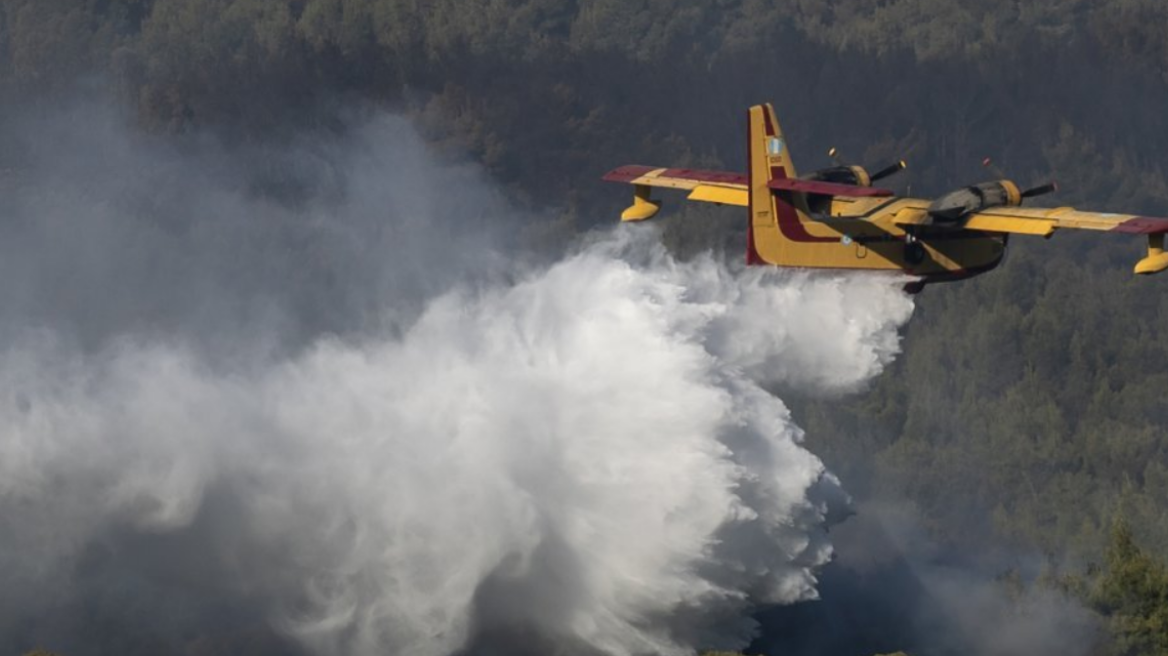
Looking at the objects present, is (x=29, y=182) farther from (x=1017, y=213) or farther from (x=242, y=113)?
(x=1017, y=213)

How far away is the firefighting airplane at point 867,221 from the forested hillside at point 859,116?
4280cm

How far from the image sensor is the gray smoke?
48.2 m

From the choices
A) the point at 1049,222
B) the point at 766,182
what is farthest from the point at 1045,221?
the point at 766,182

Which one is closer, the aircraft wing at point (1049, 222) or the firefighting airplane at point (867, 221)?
the aircraft wing at point (1049, 222)

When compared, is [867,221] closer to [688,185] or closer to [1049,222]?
[1049,222]

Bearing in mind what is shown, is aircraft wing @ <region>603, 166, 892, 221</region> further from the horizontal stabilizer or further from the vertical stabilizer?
the horizontal stabilizer

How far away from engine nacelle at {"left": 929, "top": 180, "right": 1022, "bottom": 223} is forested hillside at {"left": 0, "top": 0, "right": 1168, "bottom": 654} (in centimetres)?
4263

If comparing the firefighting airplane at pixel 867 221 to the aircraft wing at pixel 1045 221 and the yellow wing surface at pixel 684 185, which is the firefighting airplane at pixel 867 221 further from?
the yellow wing surface at pixel 684 185

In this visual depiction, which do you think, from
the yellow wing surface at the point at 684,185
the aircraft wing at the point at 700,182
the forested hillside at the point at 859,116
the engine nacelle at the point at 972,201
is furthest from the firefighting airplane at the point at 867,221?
the forested hillside at the point at 859,116

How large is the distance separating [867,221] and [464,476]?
8488mm

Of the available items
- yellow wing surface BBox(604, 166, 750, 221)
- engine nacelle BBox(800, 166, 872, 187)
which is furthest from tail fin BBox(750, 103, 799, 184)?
yellow wing surface BBox(604, 166, 750, 221)

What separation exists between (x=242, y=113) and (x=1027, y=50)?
42433 millimetres

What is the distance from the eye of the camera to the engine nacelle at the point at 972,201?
1914 inches

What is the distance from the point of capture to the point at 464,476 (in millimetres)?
49625
